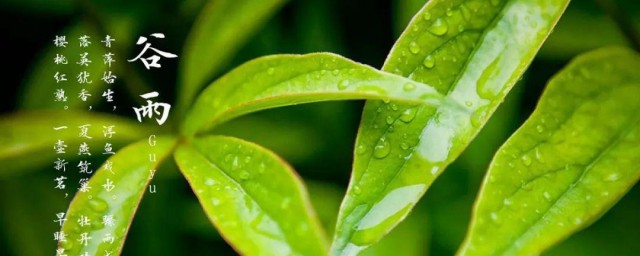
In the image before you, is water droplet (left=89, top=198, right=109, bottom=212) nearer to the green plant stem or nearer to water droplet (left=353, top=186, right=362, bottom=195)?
water droplet (left=353, top=186, right=362, bottom=195)

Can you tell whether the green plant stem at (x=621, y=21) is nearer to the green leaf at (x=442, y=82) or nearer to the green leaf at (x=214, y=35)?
the green leaf at (x=442, y=82)

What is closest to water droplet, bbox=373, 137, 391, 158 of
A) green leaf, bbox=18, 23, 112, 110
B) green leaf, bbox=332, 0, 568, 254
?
green leaf, bbox=332, 0, 568, 254

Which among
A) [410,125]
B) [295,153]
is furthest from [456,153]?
[295,153]

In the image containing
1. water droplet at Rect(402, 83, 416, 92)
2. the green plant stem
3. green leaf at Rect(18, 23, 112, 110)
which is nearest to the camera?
water droplet at Rect(402, 83, 416, 92)

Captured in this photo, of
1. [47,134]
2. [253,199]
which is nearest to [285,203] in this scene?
[253,199]

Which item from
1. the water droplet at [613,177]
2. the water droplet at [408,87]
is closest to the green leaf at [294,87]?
the water droplet at [408,87]

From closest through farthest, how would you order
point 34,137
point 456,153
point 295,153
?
point 456,153, point 34,137, point 295,153

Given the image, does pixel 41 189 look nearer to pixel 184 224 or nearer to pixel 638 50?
pixel 184 224
